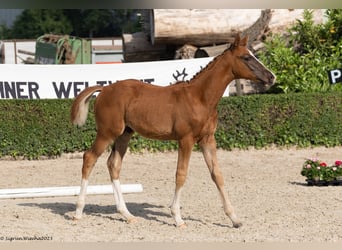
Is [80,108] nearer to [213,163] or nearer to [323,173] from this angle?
[213,163]

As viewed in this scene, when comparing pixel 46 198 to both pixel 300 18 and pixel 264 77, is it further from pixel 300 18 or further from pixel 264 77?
pixel 300 18

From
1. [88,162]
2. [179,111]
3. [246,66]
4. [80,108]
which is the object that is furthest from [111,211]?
[246,66]

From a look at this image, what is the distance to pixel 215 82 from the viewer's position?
6785 millimetres

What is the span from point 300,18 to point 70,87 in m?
6.32

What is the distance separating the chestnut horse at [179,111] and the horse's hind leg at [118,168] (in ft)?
0.04

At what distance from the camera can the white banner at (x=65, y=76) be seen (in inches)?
529

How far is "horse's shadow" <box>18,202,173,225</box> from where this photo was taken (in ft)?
24.2

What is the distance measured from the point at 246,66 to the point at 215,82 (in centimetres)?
39

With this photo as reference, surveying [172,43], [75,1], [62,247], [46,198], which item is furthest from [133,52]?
[75,1]

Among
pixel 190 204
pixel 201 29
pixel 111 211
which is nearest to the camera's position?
pixel 111 211

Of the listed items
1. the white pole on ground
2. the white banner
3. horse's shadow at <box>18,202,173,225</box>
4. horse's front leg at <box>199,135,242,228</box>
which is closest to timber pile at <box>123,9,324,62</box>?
the white banner

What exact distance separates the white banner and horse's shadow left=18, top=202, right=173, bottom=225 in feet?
18.2

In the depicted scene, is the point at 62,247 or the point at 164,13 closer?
the point at 62,247

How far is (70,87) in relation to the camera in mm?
13570
